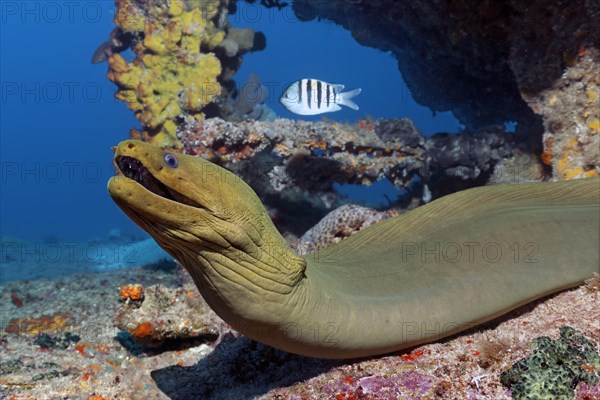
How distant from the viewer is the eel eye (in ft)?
7.27

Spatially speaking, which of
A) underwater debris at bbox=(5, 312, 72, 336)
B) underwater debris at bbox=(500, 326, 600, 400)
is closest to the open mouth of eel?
underwater debris at bbox=(500, 326, 600, 400)

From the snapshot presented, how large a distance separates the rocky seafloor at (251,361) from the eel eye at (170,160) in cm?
153

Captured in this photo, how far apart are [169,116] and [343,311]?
665 centimetres

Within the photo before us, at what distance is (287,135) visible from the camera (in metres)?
6.79

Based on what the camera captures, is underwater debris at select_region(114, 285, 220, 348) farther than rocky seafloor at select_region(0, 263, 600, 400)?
Yes

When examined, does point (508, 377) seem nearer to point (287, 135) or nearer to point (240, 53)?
point (287, 135)

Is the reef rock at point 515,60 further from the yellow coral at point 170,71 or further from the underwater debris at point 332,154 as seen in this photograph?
the yellow coral at point 170,71

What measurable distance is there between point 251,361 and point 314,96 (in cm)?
375

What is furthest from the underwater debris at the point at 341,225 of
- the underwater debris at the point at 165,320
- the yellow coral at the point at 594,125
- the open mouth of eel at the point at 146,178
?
the yellow coral at the point at 594,125

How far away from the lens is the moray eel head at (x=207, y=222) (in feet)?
6.93

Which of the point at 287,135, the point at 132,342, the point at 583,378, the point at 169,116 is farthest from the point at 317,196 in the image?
the point at 583,378

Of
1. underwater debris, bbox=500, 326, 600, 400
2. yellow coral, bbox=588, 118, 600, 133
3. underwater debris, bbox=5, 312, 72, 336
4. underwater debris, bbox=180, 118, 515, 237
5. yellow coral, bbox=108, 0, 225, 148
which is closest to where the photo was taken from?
underwater debris, bbox=500, 326, 600, 400

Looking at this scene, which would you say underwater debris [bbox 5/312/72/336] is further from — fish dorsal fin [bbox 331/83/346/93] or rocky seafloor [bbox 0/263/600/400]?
fish dorsal fin [bbox 331/83/346/93]

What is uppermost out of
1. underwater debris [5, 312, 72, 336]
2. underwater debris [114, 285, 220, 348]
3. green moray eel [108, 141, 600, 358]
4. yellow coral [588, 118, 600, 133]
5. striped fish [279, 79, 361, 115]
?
striped fish [279, 79, 361, 115]
